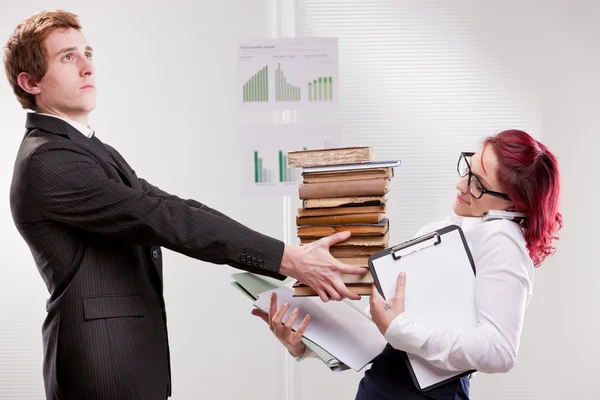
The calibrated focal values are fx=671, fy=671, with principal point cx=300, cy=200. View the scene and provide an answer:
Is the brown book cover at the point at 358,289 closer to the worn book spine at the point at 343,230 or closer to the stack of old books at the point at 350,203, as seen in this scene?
the stack of old books at the point at 350,203

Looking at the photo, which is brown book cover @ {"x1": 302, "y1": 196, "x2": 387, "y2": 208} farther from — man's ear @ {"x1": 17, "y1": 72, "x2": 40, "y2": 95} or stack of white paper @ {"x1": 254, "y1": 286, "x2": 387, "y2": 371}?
man's ear @ {"x1": 17, "y1": 72, "x2": 40, "y2": 95}

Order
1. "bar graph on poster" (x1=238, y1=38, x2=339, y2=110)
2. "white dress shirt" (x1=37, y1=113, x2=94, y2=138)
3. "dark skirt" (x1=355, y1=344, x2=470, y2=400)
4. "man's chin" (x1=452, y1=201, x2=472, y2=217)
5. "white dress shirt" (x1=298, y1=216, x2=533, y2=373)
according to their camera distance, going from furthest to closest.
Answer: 1. "bar graph on poster" (x1=238, y1=38, x2=339, y2=110)
2. "white dress shirt" (x1=37, y1=113, x2=94, y2=138)
3. "man's chin" (x1=452, y1=201, x2=472, y2=217)
4. "dark skirt" (x1=355, y1=344, x2=470, y2=400)
5. "white dress shirt" (x1=298, y1=216, x2=533, y2=373)

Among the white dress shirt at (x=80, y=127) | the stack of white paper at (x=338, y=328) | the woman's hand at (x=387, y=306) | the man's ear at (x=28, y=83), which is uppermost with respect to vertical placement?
the man's ear at (x=28, y=83)

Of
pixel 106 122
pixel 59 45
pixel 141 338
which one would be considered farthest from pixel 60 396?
pixel 106 122

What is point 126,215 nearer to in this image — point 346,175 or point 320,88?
point 346,175

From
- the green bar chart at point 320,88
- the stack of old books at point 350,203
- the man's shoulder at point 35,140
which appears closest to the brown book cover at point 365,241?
the stack of old books at point 350,203

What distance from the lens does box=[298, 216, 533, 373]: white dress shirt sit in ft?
4.69

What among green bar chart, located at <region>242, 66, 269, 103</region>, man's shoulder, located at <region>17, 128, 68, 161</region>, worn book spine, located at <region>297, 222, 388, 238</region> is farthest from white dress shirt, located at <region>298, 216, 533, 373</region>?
green bar chart, located at <region>242, 66, 269, 103</region>

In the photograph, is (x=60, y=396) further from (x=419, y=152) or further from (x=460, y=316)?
(x=419, y=152)

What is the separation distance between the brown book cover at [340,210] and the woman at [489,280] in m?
0.17

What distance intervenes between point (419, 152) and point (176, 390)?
1642mm

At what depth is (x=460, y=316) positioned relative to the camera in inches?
58.7

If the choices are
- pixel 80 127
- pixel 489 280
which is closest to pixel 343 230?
pixel 489 280

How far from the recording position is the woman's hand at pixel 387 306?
1488 mm
